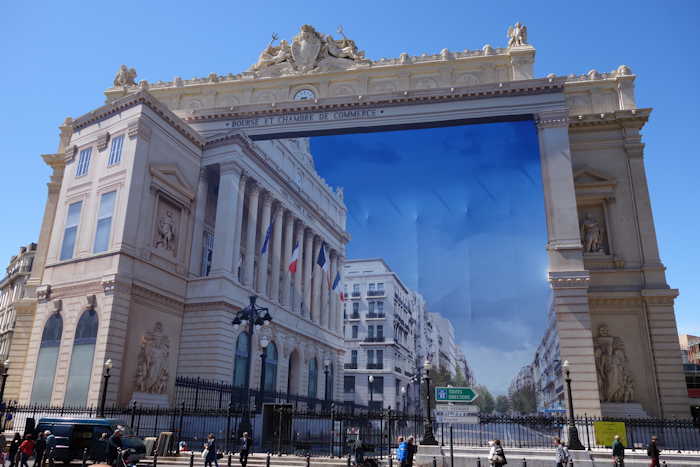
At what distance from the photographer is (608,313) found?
35031 mm

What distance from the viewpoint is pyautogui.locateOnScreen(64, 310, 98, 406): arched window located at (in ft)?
102

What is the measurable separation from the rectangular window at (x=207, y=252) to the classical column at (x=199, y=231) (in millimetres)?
271

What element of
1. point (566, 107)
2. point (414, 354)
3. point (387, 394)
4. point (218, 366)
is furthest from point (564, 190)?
point (414, 354)

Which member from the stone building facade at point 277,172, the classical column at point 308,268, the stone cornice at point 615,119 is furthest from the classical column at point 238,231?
the stone cornice at point 615,119

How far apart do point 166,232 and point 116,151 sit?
601 cm

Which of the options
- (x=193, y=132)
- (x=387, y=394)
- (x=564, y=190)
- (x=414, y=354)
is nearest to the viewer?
(x=564, y=190)

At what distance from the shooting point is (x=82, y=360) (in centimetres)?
3170

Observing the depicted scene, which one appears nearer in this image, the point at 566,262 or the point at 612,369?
the point at 612,369

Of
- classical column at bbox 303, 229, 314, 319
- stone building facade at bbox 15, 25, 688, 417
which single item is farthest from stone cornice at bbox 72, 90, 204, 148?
classical column at bbox 303, 229, 314, 319

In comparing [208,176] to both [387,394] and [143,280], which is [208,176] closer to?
[143,280]

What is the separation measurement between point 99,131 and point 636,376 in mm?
37340

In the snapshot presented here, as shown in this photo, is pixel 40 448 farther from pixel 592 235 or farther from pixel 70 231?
pixel 592 235

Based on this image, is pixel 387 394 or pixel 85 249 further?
pixel 387 394

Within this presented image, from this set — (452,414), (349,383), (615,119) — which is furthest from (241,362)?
(349,383)
